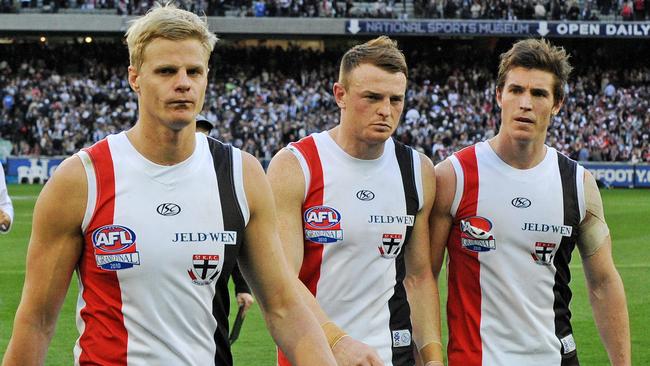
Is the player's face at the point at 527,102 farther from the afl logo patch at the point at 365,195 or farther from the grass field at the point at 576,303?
the grass field at the point at 576,303

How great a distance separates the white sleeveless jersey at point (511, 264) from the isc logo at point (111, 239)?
6.58ft

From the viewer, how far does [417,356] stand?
5.42 meters

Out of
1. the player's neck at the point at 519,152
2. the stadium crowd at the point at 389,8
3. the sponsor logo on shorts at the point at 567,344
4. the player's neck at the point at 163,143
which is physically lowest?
the sponsor logo on shorts at the point at 567,344

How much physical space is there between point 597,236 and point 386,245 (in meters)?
1.00

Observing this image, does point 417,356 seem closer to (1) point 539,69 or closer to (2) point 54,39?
(1) point 539,69

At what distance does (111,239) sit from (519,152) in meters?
2.35

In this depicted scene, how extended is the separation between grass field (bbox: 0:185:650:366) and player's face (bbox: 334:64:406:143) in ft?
18.3

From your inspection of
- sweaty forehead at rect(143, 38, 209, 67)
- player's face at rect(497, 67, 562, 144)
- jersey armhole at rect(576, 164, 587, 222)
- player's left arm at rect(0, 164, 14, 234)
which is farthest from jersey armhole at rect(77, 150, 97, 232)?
player's left arm at rect(0, 164, 14, 234)

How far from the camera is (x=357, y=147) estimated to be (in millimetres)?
5410

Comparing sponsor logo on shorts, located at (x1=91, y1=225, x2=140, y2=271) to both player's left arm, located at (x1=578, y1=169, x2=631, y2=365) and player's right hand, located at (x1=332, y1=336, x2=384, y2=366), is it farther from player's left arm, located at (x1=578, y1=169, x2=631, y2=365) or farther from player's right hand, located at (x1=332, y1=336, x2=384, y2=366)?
player's left arm, located at (x1=578, y1=169, x2=631, y2=365)

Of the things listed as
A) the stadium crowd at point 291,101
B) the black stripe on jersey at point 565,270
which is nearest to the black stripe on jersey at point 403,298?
the black stripe on jersey at point 565,270

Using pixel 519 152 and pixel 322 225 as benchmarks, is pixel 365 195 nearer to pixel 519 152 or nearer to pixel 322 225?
pixel 322 225

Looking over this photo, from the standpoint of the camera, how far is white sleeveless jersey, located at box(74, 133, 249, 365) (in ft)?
12.3

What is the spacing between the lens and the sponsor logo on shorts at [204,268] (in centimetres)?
381
